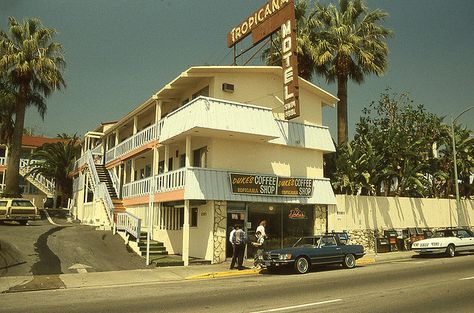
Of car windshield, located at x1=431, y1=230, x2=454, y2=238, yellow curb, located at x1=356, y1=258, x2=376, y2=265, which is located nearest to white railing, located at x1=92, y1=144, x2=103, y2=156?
yellow curb, located at x1=356, y1=258, x2=376, y2=265

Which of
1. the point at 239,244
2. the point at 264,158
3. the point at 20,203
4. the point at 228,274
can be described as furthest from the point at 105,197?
the point at 228,274

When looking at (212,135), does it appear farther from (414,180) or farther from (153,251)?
(414,180)

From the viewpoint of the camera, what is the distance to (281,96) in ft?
78.9

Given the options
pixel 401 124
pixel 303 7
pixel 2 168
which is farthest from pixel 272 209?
pixel 2 168

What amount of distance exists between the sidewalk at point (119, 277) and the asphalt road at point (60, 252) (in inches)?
38.7

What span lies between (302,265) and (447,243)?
9.79 metres

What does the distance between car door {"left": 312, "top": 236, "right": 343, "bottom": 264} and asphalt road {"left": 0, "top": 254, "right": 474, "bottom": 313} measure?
4.11ft

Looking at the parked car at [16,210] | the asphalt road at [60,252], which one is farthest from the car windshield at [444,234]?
the parked car at [16,210]

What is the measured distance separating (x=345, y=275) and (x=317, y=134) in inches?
421

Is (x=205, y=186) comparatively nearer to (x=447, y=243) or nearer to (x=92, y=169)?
(x=447, y=243)

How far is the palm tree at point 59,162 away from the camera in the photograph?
140 feet

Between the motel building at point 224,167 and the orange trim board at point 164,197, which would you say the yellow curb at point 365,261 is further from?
the orange trim board at point 164,197

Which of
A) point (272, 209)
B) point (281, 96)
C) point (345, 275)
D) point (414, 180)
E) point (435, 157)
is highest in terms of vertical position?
point (281, 96)

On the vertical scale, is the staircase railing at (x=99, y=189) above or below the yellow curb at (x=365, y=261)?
above
